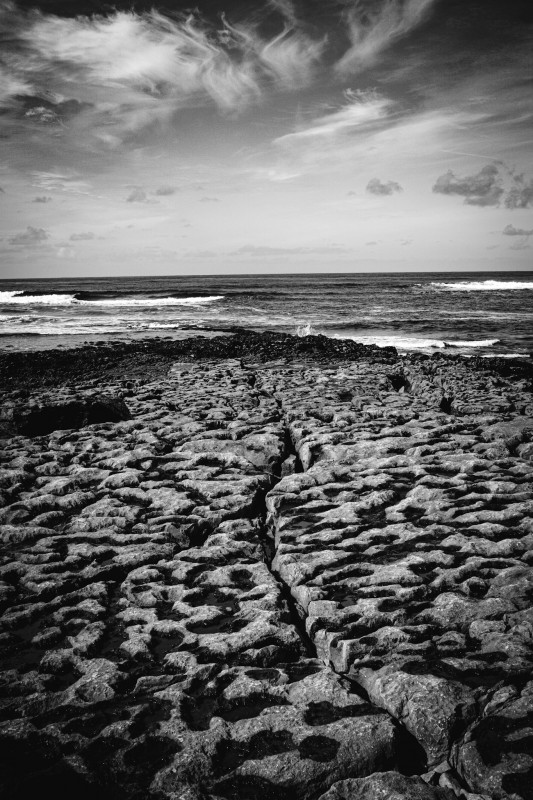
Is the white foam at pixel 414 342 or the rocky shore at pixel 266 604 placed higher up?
the white foam at pixel 414 342

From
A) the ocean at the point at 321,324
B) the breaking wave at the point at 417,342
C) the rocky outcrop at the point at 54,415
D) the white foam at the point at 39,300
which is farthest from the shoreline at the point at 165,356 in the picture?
the white foam at the point at 39,300

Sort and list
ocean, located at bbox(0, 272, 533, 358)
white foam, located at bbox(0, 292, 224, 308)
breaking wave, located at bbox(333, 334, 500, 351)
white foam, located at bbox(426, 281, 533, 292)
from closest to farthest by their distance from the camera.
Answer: breaking wave, located at bbox(333, 334, 500, 351), ocean, located at bbox(0, 272, 533, 358), white foam, located at bbox(0, 292, 224, 308), white foam, located at bbox(426, 281, 533, 292)

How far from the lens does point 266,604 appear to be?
4.09 metres

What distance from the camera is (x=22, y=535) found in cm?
534

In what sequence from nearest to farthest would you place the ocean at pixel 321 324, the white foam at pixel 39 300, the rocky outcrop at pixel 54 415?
the rocky outcrop at pixel 54 415, the ocean at pixel 321 324, the white foam at pixel 39 300

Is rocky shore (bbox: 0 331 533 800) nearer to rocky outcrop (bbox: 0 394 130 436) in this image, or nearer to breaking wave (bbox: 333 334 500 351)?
rocky outcrop (bbox: 0 394 130 436)

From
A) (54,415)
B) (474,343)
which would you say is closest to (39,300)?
(474,343)

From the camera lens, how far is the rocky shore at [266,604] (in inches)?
106

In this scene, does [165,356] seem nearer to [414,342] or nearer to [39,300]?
[414,342]

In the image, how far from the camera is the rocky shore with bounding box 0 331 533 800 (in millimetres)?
2682

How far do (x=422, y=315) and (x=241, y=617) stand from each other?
34114mm

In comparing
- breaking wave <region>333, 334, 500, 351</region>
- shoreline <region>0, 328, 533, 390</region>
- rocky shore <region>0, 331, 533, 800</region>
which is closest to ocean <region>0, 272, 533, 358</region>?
breaking wave <region>333, 334, 500, 351</region>

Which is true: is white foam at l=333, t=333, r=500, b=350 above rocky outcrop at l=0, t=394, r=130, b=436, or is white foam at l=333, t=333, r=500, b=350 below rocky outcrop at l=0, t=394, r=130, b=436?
above

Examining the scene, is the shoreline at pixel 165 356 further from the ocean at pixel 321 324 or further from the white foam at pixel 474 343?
the white foam at pixel 474 343
